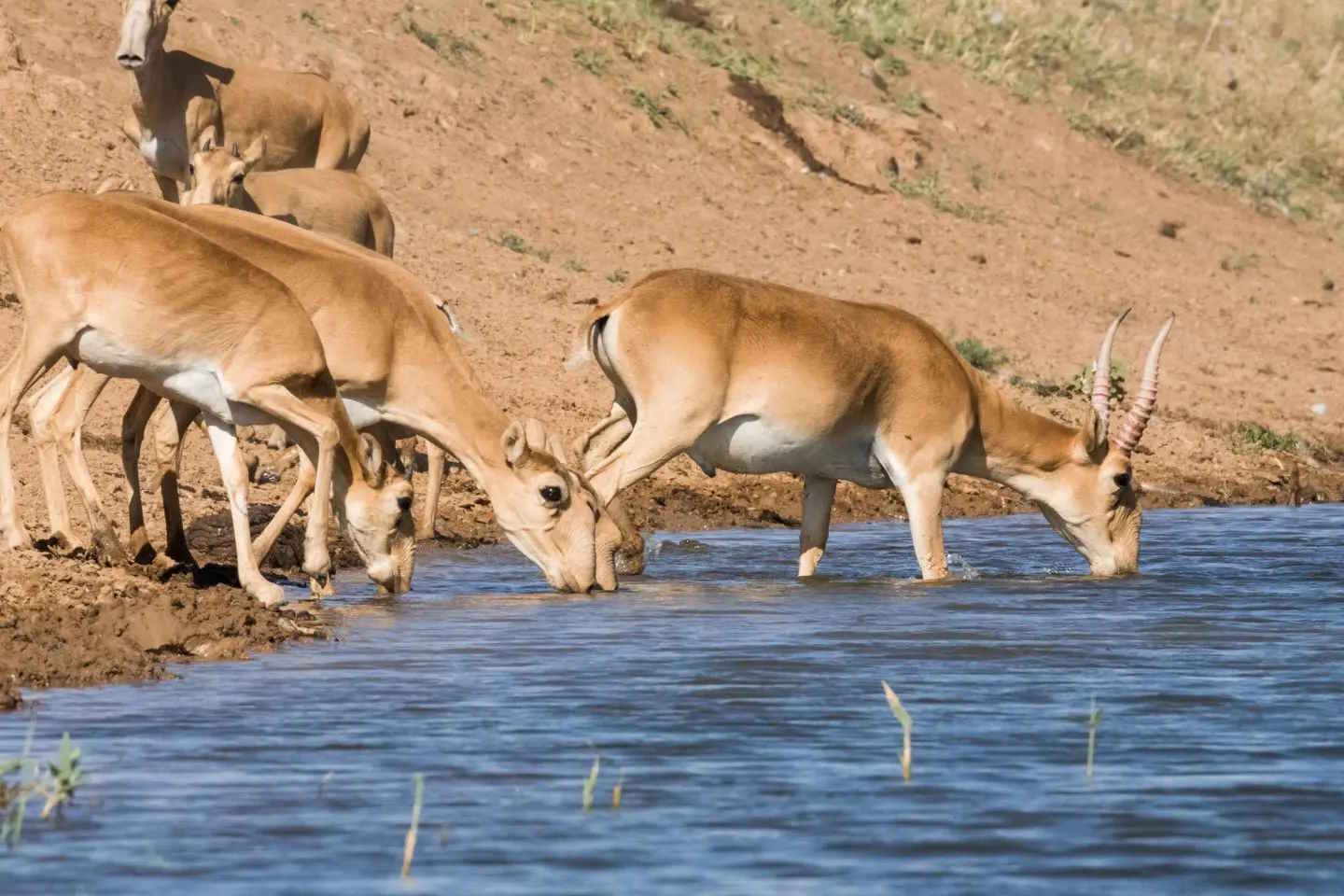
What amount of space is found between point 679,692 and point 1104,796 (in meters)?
2.24

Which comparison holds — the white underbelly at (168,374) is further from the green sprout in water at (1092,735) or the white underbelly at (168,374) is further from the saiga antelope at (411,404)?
the green sprout in water at (1092,735)

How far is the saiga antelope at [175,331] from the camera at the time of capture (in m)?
10.7

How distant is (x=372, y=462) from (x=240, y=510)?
870 millimetres

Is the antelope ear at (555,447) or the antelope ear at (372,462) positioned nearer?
the antelope ear at (372,462)

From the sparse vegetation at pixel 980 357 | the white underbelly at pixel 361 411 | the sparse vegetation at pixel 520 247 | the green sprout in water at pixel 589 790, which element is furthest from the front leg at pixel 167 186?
the green sprout in water at pixel 589 790

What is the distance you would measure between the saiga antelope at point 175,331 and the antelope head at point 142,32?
7.51 meters

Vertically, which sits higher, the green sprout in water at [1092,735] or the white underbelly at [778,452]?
the green sprout in water at [1092,735]

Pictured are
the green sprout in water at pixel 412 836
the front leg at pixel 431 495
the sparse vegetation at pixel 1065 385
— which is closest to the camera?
the green sprout in water at pixel 412 836

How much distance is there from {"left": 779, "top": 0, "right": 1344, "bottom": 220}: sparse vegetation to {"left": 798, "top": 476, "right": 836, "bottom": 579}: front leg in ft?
60.9

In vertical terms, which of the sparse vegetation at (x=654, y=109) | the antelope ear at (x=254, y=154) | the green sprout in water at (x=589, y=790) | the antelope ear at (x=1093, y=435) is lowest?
the sparse vegetation at (x=654, y=109)

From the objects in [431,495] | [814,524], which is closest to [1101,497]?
[814,524]

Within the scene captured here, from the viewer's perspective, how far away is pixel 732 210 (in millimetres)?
25359

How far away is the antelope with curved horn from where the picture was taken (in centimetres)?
1216

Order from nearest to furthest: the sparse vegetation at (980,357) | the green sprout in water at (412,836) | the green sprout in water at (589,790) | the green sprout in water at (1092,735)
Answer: the green sprout in water at (412,836) < the green sprout in water at (589,790) < the green sprout in water at (1092,735) < the sparse vegetation at (980,357)
